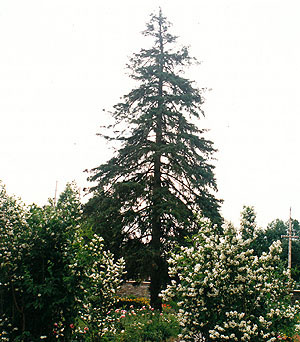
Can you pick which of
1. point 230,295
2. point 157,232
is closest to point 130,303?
point 157,232

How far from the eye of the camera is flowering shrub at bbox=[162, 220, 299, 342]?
5.27 m

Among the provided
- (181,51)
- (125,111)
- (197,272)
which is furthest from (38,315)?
(181,51)

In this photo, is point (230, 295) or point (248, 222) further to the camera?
point (248, 222)

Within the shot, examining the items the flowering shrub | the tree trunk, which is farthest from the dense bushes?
the tree trunk

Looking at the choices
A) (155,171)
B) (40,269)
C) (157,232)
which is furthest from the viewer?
(155,171)

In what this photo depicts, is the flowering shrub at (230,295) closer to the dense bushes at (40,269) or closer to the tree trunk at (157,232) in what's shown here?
the dense bushes at (40,269)

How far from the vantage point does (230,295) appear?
5.42 meters

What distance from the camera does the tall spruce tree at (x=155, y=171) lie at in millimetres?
13836

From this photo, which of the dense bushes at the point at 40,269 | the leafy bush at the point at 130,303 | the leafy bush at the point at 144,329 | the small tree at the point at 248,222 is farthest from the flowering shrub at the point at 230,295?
the leafy bush at the point at 130,303

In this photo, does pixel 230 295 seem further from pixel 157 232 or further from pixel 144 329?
pixel 157 232

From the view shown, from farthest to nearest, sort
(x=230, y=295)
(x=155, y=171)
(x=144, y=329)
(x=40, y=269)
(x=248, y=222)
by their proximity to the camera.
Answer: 1. (x=155, y=171)
2. (x=144, y=329)
3. (x=248, y=222)
4. (x=40, y=269)
5. (x=230, y=295)

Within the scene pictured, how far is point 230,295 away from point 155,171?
10.00 m

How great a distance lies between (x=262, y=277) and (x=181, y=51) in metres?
13.5

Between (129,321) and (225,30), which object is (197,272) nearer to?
(129,321)
